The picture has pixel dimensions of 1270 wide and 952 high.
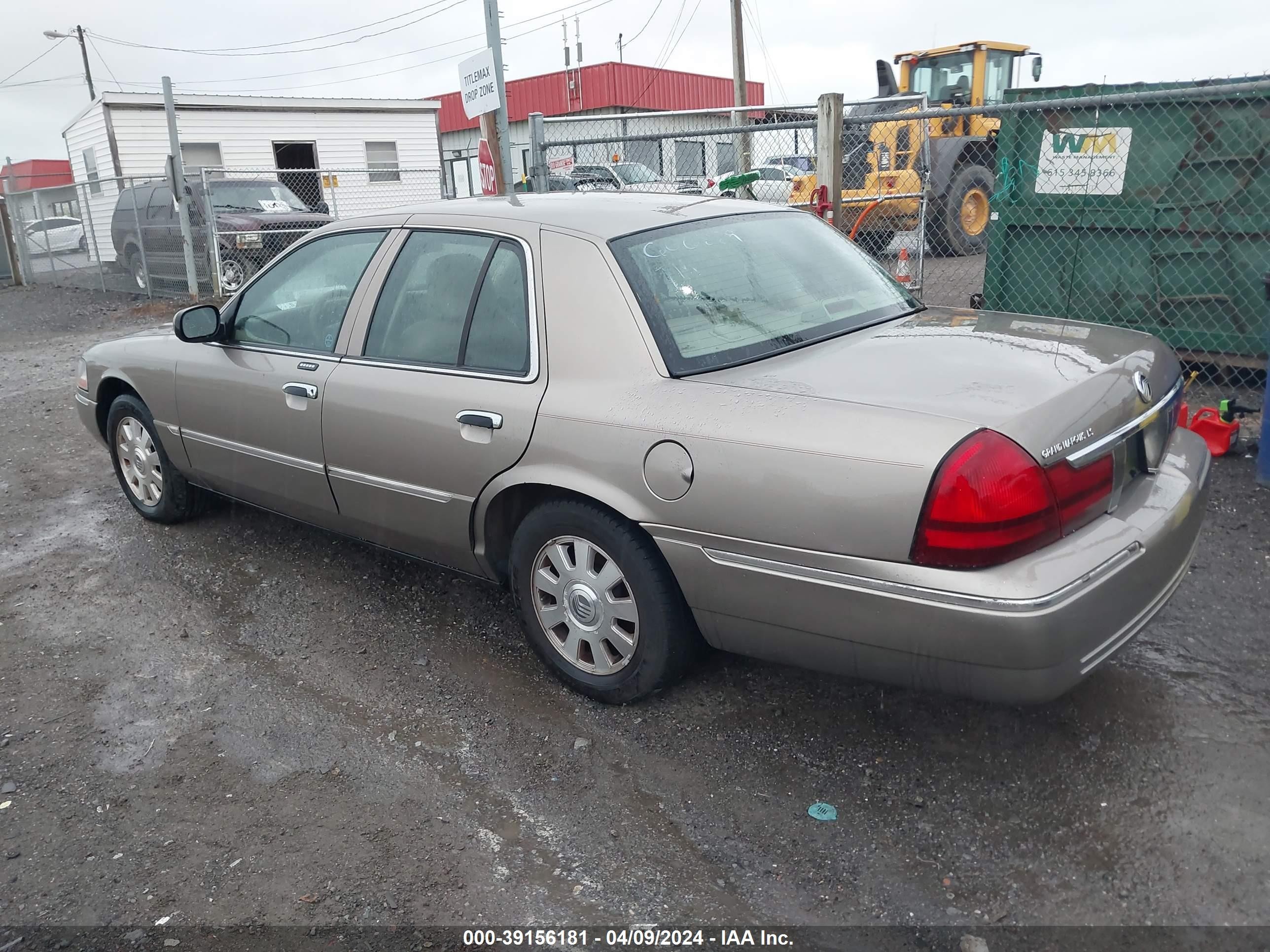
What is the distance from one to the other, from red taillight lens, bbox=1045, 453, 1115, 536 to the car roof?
1.62 m

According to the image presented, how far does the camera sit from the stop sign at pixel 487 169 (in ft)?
26.8

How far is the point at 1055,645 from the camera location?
2.45 meters

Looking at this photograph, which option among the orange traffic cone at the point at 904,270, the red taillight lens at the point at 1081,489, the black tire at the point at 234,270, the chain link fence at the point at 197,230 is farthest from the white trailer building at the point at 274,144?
the red taillight lens at the point at 1081,489

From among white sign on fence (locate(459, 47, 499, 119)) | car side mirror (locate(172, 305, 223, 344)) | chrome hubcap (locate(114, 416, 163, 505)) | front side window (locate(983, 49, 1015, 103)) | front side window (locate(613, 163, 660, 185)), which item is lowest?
chrome hubcap (locate(114, 416, 163, 505))

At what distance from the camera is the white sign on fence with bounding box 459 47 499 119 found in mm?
7535

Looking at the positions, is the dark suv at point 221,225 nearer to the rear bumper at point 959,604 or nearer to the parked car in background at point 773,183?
the parked car in background at point 773,183

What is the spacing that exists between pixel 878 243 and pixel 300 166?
57.2 feet

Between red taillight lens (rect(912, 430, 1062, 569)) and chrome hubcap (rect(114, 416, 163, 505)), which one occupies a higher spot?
red taillight lens (rect(912, 430, 1062, 569))

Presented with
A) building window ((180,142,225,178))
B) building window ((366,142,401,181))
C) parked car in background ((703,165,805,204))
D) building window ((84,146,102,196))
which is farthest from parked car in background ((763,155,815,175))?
building window ((84,146,102,196))

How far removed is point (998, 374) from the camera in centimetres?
280

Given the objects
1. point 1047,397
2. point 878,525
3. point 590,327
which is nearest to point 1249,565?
point 1047,397

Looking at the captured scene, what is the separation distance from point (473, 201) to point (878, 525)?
2331mm

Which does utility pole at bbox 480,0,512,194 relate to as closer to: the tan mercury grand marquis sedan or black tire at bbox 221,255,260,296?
the tan mercury grand marquis sedan

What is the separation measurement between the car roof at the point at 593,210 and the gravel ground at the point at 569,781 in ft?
5.26
